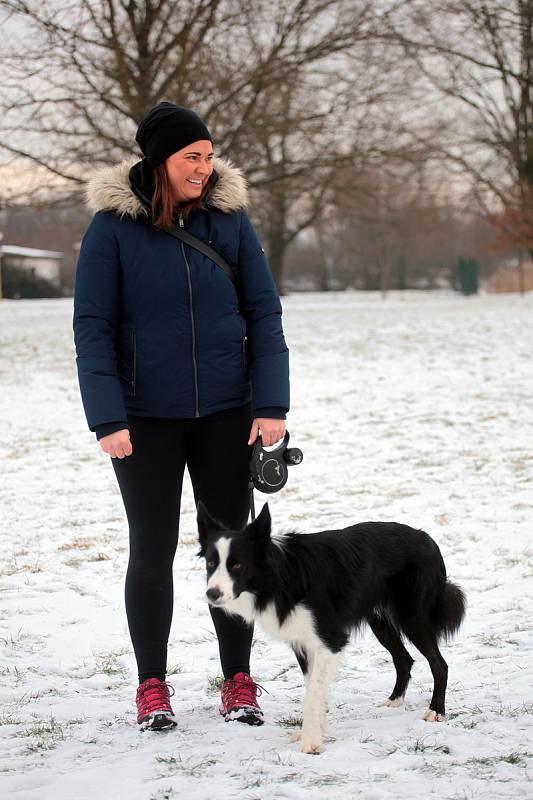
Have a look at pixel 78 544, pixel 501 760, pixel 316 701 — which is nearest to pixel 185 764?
pixel 316 701

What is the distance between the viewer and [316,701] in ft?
10.4

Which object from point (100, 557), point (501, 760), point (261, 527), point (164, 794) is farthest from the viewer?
point (100, 557)

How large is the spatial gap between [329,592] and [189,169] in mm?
1609

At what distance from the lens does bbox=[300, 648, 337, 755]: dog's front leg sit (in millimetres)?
3064

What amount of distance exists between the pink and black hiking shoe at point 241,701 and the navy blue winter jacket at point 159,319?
104 centimetres

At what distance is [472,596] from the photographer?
4906 mm

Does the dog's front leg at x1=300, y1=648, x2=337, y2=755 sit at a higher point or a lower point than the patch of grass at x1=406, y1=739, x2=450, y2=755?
higher

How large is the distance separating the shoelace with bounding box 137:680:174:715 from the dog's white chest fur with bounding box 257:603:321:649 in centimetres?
49

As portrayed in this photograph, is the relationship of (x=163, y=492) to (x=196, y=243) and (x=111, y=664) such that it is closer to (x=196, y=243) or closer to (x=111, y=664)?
(x=196, y=243)

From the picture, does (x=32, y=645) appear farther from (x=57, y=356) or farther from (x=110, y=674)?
(x=57, y=356)

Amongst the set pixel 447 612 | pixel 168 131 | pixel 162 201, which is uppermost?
pixel 168 131

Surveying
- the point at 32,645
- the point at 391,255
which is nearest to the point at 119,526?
the point at 32,645

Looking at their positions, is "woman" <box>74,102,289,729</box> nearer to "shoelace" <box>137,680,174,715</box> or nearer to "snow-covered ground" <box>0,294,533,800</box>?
"shoelace" <box>137,680,174,715</box>

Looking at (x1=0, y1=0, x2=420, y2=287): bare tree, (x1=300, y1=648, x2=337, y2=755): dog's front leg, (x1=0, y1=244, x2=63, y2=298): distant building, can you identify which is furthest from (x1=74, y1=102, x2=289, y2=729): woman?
(x1=0, y1=244, x2=63, y2=298): distant building
